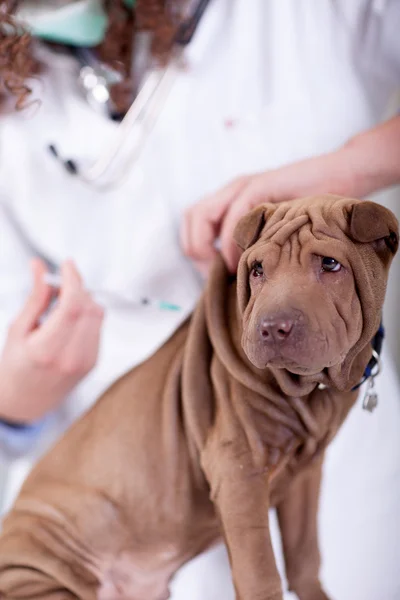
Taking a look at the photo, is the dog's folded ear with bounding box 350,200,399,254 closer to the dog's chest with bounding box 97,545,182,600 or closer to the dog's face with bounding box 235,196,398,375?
the dog's face with bounding box 235,196,398,375

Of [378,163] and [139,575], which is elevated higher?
[378,163]

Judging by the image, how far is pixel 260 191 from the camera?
21.3 inches

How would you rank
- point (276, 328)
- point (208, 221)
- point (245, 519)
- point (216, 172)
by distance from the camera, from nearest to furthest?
point (276, 328) → point (245, 519) → point (208, 221) → point (216, 172)

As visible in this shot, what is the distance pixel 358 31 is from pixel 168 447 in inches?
18.4

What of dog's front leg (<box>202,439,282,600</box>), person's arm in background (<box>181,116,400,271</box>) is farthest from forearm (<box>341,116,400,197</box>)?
dog's front leg (<box>202,439,282,600</box>)

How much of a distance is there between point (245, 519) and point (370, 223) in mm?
267

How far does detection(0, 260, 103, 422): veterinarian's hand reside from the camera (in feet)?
2.72

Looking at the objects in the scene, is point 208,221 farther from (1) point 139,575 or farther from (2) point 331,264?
(1) point 139,575

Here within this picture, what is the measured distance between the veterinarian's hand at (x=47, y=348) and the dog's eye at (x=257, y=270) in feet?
1.48

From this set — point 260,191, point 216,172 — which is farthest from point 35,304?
point 260,191

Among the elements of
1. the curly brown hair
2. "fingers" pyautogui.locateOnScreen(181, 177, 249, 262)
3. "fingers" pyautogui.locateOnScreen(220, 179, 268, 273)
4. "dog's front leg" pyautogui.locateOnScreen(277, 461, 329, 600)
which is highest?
the curly brown hair

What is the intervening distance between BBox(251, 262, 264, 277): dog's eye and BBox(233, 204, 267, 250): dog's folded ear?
A: 0.02 metres

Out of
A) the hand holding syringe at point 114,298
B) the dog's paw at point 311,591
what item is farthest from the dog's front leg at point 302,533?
the hand holding syringe at point 114,298

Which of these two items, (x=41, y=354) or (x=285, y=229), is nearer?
(x=285, y=229)
